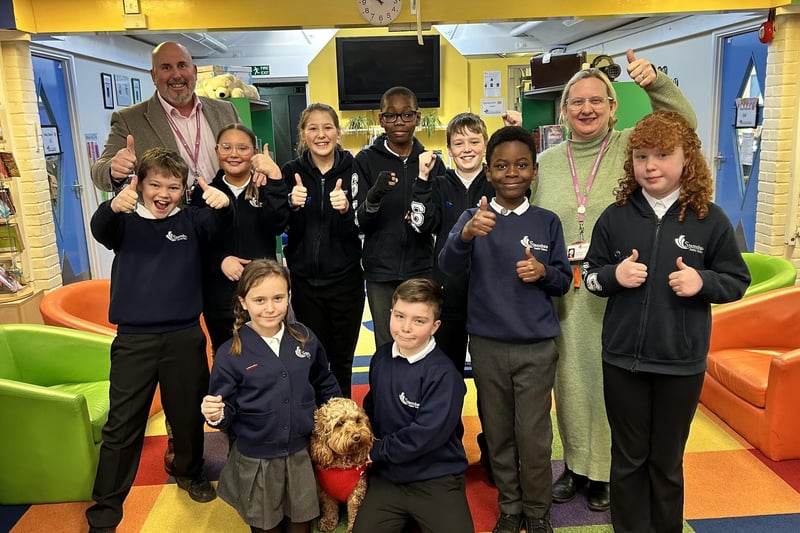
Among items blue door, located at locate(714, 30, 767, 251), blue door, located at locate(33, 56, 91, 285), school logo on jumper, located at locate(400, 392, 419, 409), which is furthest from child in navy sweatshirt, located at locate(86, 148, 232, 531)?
blue door, located at locate(714, 30, 767, 251)

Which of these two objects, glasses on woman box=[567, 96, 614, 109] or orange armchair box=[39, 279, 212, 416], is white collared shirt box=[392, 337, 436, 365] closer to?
glasses on woman box=[567, 96, 614, 109]

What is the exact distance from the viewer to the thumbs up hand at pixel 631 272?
77.3 inches

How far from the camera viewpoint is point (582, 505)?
2584mm

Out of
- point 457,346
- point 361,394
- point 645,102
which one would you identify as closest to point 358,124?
point 645,102

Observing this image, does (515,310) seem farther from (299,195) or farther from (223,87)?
(223,87)

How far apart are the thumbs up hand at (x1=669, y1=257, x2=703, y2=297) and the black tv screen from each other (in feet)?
22.6

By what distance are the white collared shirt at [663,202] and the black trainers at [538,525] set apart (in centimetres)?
120

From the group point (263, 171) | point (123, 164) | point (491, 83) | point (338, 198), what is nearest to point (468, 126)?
point (338, 198)

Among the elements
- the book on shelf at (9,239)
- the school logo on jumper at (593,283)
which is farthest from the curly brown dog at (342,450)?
the book on shelf at (9,239)

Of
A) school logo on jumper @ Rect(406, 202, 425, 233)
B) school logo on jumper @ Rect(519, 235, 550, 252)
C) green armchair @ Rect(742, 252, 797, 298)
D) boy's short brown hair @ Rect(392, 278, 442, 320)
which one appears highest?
school logo on jumper @ Rect(406, 202, 425, 233)

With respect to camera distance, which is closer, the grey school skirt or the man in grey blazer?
the grey school skirt

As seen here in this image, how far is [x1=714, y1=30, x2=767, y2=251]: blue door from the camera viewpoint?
19.6ft

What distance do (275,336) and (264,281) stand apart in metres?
0.21

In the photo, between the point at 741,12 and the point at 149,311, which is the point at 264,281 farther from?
the point at 741,12
